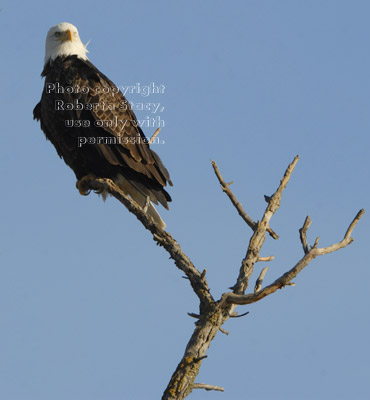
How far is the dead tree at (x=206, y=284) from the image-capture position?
4.48 metres

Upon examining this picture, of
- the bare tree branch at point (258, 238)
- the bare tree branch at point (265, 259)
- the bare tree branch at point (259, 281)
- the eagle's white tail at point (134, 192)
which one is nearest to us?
the bare tree branch at point (259, 281)

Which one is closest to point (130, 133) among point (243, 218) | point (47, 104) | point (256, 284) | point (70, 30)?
point (47, 104)

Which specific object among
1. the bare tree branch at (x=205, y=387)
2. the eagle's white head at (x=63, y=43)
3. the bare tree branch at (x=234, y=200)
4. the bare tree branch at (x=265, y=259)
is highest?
the eagle's white head at (x=63, y=43)

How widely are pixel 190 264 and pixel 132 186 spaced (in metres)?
1.84

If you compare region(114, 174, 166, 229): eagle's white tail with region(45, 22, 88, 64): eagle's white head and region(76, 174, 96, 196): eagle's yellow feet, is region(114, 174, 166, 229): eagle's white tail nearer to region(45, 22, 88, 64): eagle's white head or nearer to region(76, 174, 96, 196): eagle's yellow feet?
region(76, 174, 96, 196): eagle's yellow feet

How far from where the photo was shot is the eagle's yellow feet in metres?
6.65

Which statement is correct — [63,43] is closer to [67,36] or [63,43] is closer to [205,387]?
[67,36]

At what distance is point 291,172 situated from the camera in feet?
17.0

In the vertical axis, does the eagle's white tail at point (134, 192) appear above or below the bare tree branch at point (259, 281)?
above

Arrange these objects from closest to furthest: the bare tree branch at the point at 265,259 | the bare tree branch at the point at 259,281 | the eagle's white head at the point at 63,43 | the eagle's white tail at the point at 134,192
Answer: the bare tree branch at the point at 259,281, the bare tree branch at the point at 265,259, the eagle's white tail at the point at 134,192, the eagle's white head at the point at 63,43

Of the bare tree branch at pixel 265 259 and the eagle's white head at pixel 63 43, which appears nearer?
the bare tree branch at pixel 265 259

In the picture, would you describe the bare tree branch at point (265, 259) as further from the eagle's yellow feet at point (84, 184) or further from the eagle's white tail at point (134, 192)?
the eagle's yellow feet at point (84, 184)

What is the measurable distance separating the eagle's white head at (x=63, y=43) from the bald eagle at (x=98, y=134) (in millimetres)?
354

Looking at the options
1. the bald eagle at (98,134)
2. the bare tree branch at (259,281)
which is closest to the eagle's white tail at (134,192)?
the bald eagle at (98,134)
